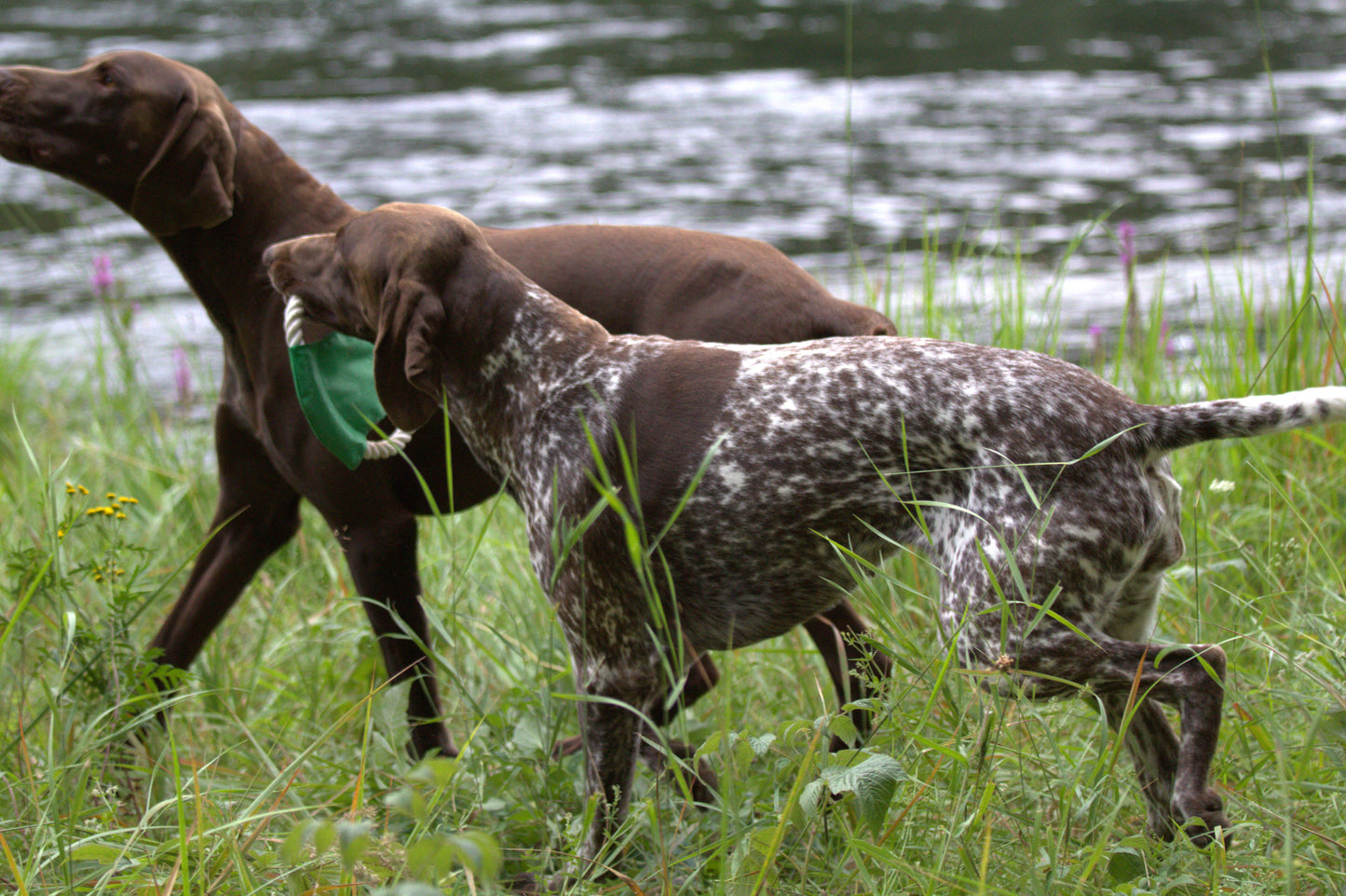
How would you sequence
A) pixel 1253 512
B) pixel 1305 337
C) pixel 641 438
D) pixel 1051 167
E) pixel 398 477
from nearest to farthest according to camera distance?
pixel 641 438 → pixel 398 477 → pixel 1253 512 → pixel 1305 337 → pixel 1051 167

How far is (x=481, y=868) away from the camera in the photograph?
1.55 m

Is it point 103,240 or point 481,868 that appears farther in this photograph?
point 103,240

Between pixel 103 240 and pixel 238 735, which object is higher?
pixel 103 240

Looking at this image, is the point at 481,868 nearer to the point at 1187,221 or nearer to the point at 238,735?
the point at 238,735

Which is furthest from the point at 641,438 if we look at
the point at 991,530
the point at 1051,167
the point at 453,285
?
the point at 1051,167

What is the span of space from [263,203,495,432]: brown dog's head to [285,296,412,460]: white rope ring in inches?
1.1

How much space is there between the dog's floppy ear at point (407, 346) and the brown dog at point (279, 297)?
0.45m

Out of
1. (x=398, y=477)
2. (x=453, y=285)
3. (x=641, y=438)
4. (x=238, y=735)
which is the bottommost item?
(x=238, y=735)

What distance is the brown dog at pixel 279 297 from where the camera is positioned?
11.2ft

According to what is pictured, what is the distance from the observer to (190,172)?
3.46m

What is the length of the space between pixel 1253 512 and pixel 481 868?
3.04 meters

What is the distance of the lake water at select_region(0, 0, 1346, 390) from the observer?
909 cm

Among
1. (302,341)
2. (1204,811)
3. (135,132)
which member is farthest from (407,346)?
(1204,811)

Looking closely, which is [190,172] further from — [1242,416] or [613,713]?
[1242,416]
